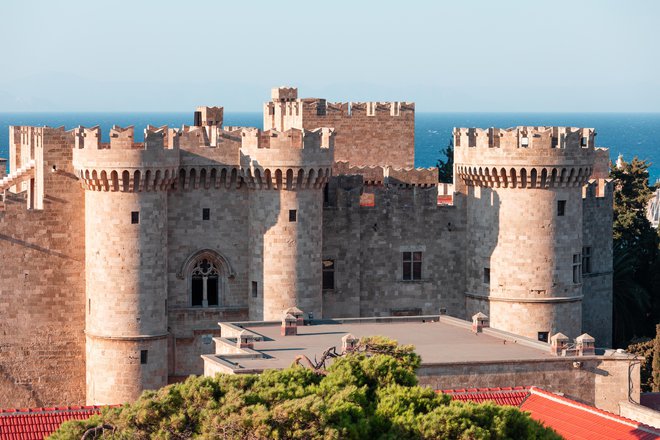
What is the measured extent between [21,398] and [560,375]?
19376 millimetres

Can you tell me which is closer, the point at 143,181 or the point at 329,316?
the point at 143,181

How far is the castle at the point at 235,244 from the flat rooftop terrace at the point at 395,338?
8.62 ft

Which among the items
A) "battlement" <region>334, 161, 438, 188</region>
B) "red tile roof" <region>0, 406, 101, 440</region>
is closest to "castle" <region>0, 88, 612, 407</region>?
"battlement" <region>334, 161, 438, 188</region>

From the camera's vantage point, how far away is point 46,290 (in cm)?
5947

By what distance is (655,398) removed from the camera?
193 ft

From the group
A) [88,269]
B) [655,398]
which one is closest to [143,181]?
[88,269]

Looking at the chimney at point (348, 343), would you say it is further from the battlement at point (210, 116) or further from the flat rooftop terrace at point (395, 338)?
the battlement at point (210, 116)

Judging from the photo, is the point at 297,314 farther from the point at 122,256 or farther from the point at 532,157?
the point at 532,157

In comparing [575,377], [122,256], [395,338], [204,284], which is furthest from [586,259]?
[122,256]

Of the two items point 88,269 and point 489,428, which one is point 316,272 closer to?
point 88,269

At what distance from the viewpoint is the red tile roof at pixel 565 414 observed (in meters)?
47.9

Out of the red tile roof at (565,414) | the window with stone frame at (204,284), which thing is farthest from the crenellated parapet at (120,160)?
the red tile roof at (565,414)

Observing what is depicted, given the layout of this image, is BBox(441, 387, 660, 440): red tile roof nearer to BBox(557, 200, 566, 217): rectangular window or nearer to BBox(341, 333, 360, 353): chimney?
BBox(341, 333, 360, 353): chimney

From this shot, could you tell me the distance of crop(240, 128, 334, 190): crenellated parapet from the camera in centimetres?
6009
